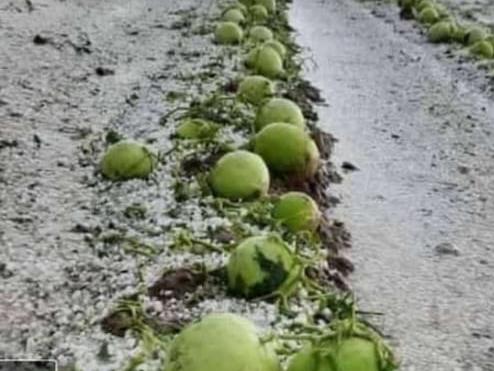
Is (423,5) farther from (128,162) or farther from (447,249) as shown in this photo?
(128,162)

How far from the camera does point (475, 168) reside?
27.4ft

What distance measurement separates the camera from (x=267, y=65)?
989cm

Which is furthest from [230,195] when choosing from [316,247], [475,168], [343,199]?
[475,168]

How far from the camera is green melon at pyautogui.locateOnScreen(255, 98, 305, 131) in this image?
6918 millimetres

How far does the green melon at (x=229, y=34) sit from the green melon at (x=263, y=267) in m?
7.79

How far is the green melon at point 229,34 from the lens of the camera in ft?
39.9

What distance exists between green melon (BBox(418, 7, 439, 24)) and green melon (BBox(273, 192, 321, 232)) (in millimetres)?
11661

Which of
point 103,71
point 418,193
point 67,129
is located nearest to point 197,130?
point 67,129

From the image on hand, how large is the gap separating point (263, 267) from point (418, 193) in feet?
10.8

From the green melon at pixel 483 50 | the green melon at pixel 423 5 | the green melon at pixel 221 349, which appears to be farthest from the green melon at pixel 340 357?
the green melon at pixel 423 5

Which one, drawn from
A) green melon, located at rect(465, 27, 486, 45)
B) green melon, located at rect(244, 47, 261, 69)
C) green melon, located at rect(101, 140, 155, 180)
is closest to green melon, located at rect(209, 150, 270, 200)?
green melon, located at rect(101, 140, 155, 180)

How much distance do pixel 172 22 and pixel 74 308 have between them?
10.4m

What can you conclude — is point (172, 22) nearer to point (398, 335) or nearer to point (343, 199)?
point (343, 199)

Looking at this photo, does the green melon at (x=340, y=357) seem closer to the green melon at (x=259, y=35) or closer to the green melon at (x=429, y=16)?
the green melon at (x=259, y=35)
